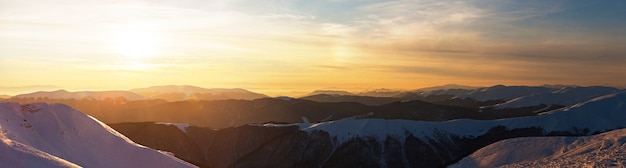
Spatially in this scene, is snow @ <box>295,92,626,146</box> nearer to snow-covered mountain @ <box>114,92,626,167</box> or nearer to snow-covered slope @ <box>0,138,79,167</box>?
snow-covered mountain @ <box>114,92,626,167</box>

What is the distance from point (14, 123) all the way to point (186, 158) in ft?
302

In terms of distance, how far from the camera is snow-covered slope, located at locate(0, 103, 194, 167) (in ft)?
107

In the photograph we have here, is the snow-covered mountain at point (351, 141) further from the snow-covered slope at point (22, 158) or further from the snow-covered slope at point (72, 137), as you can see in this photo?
the snow-covered slope at point (22, 158)

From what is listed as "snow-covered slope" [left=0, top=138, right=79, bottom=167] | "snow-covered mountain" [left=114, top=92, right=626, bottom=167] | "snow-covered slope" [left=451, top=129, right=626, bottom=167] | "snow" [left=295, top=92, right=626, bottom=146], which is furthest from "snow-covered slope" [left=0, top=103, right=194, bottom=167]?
"snow" [left=295, top=92, right=626, bottom=146]

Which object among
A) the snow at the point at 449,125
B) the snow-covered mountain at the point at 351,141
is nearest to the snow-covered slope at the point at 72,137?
the snow-covered mountain at the point at 351,141

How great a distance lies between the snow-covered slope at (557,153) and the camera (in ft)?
190

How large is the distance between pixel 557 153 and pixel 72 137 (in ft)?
201

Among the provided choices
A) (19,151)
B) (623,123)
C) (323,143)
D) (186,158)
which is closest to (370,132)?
(323,143)

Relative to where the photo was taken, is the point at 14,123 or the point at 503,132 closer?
the point at 14,123

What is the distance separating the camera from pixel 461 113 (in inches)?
7667

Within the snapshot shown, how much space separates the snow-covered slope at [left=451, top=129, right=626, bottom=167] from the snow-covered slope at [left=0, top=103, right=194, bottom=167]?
4425cm

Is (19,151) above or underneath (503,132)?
above

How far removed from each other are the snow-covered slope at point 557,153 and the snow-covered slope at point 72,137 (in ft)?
145

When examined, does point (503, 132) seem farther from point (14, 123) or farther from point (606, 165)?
point (14, 123)
